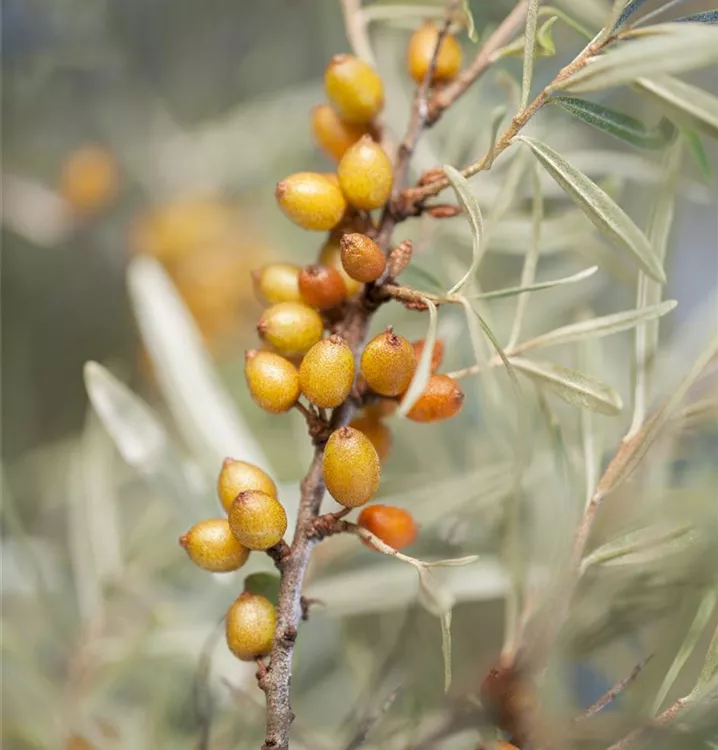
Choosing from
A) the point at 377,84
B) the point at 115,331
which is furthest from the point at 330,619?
the point at 115,331

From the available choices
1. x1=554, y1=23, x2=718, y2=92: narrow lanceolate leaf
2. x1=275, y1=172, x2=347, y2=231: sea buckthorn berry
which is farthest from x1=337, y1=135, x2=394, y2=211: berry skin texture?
x1=554, y1=23, x2=718, y2=92: narrow lanceolate leaf

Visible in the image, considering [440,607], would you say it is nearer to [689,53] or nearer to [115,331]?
[689,53]

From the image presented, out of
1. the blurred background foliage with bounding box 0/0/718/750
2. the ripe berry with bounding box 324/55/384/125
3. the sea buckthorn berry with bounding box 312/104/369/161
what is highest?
the ripe berry with bounding box 324/55/384/125

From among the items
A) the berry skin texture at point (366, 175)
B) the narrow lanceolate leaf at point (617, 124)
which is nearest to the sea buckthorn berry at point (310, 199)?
the berry skin texture at point (366, 175)

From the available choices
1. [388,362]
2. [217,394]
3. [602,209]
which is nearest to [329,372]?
[388,362]

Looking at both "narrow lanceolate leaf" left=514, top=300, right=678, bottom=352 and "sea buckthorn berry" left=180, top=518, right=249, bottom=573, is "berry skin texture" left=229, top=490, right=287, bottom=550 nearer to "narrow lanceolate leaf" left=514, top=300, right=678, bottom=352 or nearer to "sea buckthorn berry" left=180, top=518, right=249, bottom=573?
"sea buckthorn berry" left=180, top=518, right=249, bottom=573

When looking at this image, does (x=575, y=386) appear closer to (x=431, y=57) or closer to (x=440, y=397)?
(x=440, y=397)

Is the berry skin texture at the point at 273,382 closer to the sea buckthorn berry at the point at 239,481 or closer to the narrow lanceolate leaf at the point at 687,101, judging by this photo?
the sea buckthorn berry at the point at 239,481
